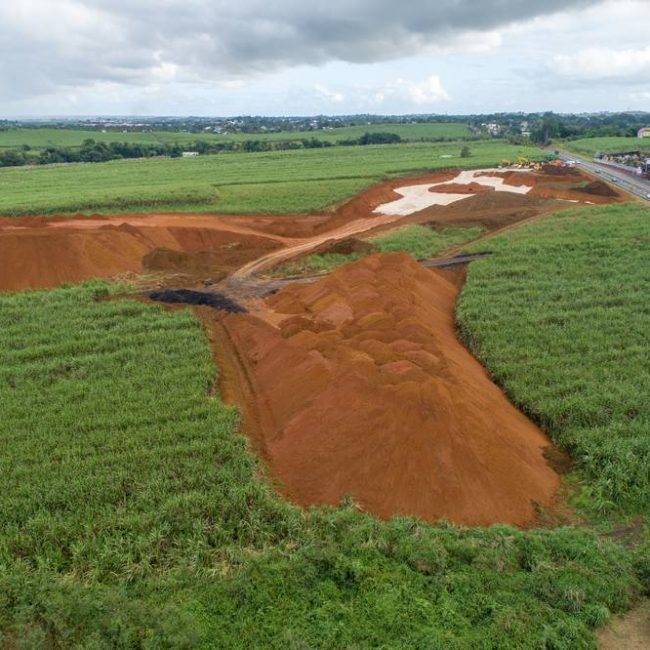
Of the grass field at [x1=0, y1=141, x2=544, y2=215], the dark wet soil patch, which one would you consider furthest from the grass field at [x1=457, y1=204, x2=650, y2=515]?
the grass field at [x1=0, y1=141, x2=544, y2=215]

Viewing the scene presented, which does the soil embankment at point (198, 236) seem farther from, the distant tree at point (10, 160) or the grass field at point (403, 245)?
the distant tree at point (10, 160)

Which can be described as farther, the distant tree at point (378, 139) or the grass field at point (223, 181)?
the distant tree at point (378, 139)

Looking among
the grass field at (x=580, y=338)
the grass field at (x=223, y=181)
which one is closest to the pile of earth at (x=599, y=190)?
the grass field at (x=580, y=338)

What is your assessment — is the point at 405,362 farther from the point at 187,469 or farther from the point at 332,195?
the point at 332,195

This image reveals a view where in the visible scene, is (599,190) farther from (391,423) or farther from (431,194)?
(391,423)

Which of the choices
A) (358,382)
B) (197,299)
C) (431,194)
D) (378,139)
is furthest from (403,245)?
(378,139)

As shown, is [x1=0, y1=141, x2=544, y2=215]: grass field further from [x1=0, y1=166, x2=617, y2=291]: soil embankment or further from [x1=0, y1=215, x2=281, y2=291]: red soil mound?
[x1=0, y1=215, x2=281, y2=291]: red soil mound
